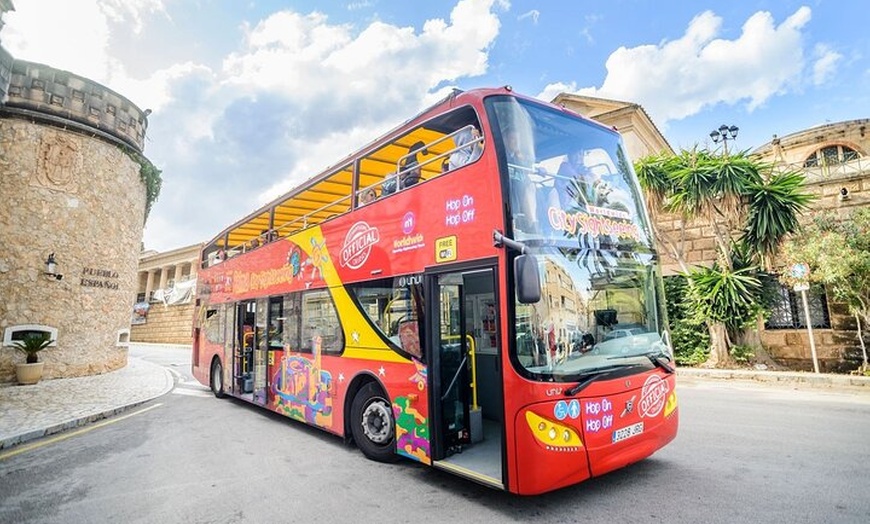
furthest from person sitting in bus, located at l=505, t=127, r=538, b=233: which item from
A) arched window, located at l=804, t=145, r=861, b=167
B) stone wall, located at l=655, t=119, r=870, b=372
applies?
arched window, located at l=804, t=145, r=861, b=167

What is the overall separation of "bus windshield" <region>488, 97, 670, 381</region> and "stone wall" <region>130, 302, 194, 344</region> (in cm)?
3288

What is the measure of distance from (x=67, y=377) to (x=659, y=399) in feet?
55.5

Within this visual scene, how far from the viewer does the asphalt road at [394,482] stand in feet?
11.8

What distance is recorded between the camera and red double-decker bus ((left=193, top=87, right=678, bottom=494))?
3482 mm

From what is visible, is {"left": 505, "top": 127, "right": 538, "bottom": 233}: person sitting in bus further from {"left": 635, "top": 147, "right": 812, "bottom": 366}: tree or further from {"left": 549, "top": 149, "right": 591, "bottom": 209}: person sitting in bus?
{"left": 635, "top": 147, "right": 812, "bottom": 366}: tree

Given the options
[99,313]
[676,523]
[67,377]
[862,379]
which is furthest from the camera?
[99,313]

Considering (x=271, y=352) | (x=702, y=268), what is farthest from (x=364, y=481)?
(x=702, y=268)

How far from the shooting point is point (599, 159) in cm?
450

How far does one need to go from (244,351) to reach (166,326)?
3070 centimetres

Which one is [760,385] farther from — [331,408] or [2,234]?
[2,234]

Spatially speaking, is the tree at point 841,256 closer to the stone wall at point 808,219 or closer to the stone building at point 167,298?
the stone wall at point 808,219

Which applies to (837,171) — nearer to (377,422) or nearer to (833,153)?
(377,422)

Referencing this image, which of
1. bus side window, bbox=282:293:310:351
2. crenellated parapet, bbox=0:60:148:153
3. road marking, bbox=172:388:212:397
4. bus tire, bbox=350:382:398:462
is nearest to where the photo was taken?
bus tire, bbox=350:382:398:462

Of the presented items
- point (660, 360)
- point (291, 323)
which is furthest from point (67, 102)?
point (660, 360)
